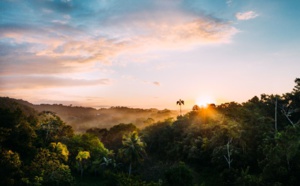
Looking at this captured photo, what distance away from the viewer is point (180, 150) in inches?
2495

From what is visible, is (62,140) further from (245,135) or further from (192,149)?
(245,135)

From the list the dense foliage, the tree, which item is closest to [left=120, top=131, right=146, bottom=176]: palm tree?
the dense foliage

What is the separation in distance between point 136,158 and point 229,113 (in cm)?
2143

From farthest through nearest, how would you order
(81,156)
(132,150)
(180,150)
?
(180,150) < (81,156) < (132,150)

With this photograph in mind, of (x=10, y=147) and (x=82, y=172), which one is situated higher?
(x=10, y=147)

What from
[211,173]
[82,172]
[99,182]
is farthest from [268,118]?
[82,172]

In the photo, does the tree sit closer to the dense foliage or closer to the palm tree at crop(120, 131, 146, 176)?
the dense foliage

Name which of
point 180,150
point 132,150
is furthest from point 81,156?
point 180,150

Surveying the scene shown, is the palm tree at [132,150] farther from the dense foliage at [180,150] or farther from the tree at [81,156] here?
the tree at [81,156]

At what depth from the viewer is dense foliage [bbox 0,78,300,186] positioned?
117 ft

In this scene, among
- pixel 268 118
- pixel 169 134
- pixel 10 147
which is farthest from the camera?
pixel 169 134

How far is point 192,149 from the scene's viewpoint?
57156 millimetres

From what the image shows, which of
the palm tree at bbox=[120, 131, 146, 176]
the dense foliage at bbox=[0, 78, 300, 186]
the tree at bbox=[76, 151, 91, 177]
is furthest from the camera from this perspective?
the tree at bbox=[76, 151, 91, 177]

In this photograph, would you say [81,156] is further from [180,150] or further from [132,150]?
[180,150]
